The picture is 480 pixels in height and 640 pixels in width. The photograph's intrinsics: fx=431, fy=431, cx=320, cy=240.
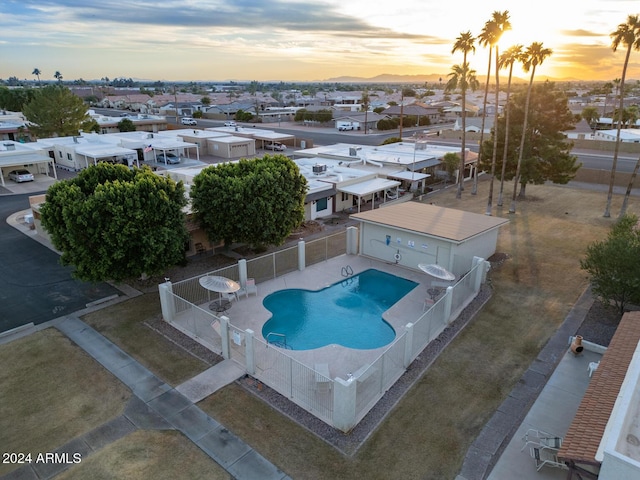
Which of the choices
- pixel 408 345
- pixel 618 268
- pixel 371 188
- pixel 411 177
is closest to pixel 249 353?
pixel 408 345

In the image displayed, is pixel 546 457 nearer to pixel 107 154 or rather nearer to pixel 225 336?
pixel 225 336

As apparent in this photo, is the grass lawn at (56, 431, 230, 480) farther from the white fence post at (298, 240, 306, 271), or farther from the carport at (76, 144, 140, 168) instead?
the carport at (76, 144, 140, 168)

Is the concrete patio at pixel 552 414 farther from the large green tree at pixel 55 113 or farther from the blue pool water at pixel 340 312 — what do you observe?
the large green tree at pixel 55 113

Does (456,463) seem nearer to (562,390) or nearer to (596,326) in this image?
(562,390)

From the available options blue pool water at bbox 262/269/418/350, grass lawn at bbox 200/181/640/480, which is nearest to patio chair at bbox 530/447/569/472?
grass lawn at bbox 200/181/640/480

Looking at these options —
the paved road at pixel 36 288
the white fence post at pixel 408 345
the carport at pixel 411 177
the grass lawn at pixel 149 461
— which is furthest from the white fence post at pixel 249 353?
the carport at pixel 411 177
